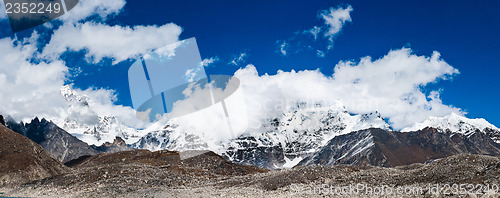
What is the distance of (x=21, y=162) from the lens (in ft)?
213

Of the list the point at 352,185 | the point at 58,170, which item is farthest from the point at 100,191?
the point at 58,170

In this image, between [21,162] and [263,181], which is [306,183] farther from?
[21,162]

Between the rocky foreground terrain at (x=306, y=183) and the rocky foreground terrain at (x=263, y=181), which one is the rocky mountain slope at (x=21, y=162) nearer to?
the rocky foreground terrain at (x=263, y=181)

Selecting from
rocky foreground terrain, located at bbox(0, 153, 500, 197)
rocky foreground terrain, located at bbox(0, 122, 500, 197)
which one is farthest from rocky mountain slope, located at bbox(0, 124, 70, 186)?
rocky foreground terrain, located at bbox(0, 153, 500, 197)

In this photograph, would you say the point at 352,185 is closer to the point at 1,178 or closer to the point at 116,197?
the point at 116,197

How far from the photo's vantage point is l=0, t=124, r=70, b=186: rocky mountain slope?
6141cm

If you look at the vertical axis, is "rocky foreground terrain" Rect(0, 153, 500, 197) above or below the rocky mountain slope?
below

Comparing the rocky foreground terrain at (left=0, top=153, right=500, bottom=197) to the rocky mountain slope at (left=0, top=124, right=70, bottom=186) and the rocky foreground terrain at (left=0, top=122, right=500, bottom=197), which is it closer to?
the rocky foreground terrain at (left=0, top=122, right=500, bottom=197)

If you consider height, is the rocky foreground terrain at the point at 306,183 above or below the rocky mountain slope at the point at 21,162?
below

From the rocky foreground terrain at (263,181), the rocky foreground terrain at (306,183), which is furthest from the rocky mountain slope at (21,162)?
the rocky foreground terrain at (306,183)

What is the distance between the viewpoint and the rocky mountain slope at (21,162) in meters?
61.4

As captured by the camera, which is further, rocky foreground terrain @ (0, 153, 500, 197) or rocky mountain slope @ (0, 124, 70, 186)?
rocky mountain slope @ (0, 124, 70, 186)

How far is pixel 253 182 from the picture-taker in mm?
43562

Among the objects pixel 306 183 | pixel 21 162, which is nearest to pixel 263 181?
pixel 306 183
